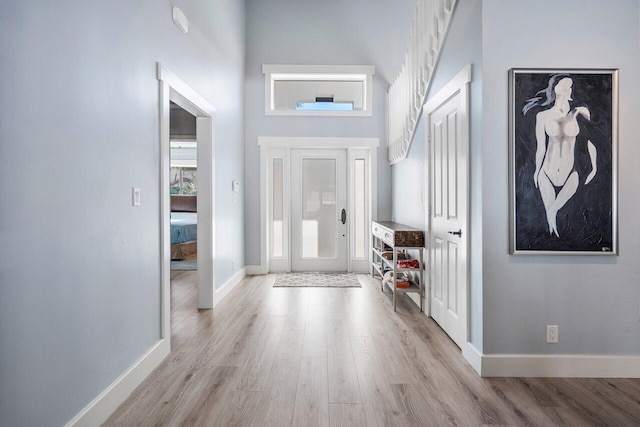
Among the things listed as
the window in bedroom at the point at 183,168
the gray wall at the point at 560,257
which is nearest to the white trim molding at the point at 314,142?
the gray wall at the point at 560,257

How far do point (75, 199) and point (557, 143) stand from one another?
2.74 metres

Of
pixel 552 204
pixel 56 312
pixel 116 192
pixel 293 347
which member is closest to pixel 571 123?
pixel 552 204

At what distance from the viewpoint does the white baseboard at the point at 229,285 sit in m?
4.45

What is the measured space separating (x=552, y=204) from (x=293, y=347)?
2.08 metres

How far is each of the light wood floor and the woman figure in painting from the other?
1172 mm

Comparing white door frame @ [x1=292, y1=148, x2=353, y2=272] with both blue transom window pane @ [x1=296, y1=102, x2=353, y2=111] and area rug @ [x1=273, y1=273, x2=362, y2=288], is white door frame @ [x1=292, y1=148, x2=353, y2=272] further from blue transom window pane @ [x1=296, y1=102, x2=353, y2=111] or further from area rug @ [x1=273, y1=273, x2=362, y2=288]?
blue transom window pane @ [x1=296, y1=102, x2=353, y2=111]

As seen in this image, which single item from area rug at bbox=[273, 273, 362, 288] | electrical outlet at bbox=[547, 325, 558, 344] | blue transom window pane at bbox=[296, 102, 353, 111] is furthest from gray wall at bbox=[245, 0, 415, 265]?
electrical outlet at bbox=[547, 325, 558, 344]

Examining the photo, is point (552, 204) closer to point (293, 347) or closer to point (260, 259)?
point (293, 347)

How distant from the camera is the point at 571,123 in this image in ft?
8.36

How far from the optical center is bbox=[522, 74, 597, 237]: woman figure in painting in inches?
100

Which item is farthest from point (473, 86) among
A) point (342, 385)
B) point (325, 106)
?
point (325, 106)

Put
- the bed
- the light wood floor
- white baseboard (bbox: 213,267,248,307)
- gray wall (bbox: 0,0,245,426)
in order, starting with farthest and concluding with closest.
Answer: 1. the bed
2. white baseboard (bbox: 213,267,248,307)
3. the light wood floor
4. gray wall (bbox: 0,0,245,426)

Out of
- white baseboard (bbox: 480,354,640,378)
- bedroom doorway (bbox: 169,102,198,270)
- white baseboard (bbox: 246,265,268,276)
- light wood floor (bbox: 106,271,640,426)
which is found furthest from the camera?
bedroom doorway (bbox: 169,102,198,270)

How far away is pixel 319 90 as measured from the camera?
6.32 meters
